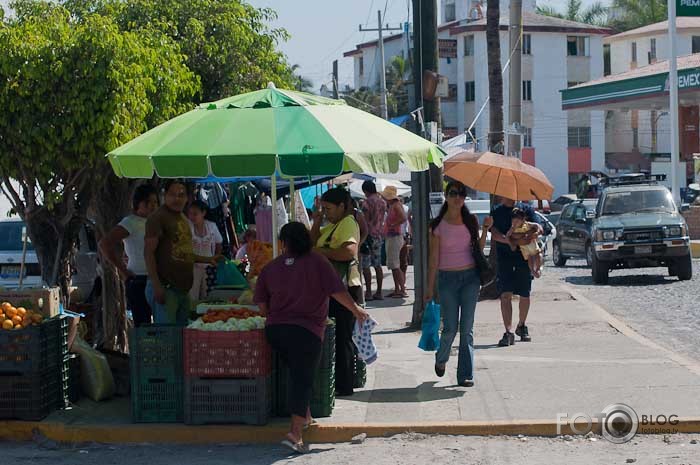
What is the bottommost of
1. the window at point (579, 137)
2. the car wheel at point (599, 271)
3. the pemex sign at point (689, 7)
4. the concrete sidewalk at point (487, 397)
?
the car wheel at point (599, 271)

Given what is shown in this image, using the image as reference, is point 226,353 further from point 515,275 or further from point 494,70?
point 494,70

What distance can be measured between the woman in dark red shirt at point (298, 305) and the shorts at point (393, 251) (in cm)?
1076

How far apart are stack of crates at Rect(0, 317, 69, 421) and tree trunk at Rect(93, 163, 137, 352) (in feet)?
9.29

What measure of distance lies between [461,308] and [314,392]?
186cm

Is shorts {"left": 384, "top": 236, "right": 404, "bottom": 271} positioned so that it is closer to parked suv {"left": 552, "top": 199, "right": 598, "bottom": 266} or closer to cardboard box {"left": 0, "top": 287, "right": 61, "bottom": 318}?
parked suv {"left": 552, "top": 199, "right": 598, "bottom": 266}

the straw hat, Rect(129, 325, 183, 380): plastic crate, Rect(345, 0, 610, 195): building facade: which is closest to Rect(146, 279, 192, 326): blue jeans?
Rect(129, 325, 183, 380): plastic crate

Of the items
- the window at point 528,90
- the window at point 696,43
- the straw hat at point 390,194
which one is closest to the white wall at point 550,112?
the window at point 528,90

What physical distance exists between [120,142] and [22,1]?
12.4ft

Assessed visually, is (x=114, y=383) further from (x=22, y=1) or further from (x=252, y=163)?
(x=22, y=1)

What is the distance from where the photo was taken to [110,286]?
1192 centimetres

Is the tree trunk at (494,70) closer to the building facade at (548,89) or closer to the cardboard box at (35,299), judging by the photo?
the cardboard box at (35,299)

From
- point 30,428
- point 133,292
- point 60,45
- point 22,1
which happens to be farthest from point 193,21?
point 30,428

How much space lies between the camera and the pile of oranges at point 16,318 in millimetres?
8648

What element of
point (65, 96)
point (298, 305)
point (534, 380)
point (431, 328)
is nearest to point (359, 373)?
point (431, 328)
